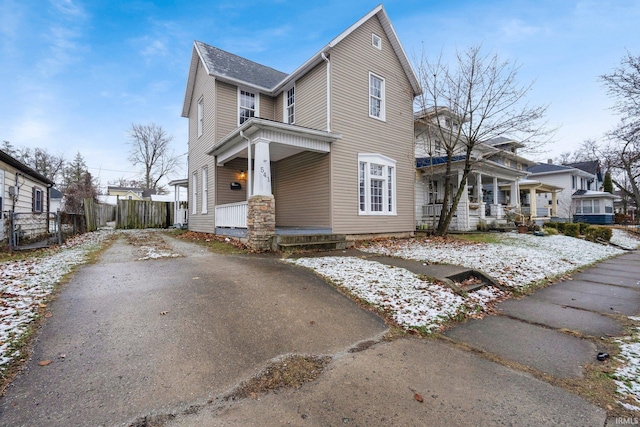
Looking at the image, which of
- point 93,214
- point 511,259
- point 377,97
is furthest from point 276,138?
point 93,214

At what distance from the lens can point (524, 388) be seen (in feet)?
7.68

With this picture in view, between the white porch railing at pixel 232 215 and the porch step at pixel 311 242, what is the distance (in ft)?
5.29

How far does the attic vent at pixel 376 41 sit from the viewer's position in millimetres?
11258

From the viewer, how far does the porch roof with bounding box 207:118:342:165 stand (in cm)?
816

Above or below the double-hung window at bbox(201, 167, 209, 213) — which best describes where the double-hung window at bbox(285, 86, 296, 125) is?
above

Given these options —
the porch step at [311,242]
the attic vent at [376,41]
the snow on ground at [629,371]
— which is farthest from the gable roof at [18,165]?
the snow on ground at [629,371]

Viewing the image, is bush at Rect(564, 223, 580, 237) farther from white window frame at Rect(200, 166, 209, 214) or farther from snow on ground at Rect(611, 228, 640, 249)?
white window frame at Rect(200, 166, 209, 214)

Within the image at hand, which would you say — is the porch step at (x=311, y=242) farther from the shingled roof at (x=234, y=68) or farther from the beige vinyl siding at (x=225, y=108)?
the shingled roof at (x=234, y=68)

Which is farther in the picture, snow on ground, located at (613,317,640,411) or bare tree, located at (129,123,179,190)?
bare tree, located at (129,123,179,190)

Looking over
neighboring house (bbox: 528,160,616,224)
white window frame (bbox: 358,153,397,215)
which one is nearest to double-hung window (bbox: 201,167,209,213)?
white window frame (bbox: 358,153,397,215)

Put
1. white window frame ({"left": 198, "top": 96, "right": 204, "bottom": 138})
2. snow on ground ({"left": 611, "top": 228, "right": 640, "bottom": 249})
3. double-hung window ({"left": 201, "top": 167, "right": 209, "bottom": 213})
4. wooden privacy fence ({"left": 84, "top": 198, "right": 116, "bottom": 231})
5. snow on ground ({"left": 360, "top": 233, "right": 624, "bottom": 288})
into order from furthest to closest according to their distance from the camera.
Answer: wooden privacy fence ({"left": 84, "top": 198, "right": 116, "bottom": 231})
snow on ground ({"left": 611, "top": 228, "right": 640, "bottom": 249})
white window frame ({"left": 198, "top": 96, "right": 204, "bottom": 138})
double-hung window ({"left": 201, "top": 167, "right": 209, "bottom": 213})
snow on ground ({"left": 360, "top": 233, "right": 624, "bottom": 288})

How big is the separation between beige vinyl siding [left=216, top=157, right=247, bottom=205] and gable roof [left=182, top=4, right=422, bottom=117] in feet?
10.8

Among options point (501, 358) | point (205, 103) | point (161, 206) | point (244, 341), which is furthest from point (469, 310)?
point (161, 206)

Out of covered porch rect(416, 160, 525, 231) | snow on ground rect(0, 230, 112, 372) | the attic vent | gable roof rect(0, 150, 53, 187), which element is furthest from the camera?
covered porch rect(416, 160, 525, 231)
